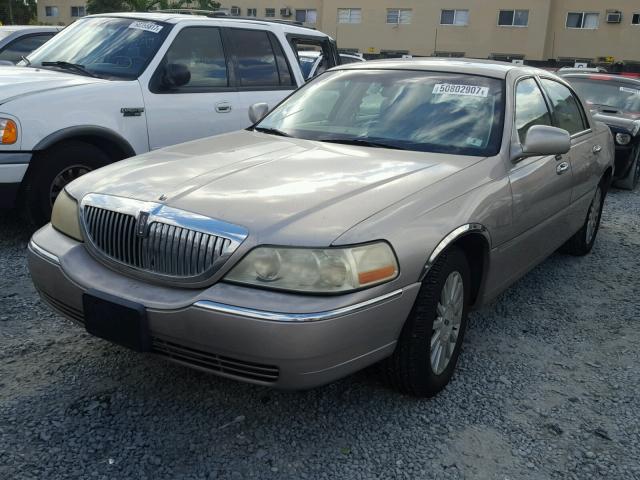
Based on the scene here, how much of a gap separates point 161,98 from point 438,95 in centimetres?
259

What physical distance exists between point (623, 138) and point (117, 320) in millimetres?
7677

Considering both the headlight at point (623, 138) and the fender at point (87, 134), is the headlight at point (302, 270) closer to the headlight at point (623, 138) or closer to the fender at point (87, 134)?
the fender at point (87, 134)

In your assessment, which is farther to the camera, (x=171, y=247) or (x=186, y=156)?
(x=186, y=156)

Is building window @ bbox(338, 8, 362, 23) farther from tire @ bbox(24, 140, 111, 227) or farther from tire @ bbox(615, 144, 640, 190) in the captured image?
tire @ bbox(24, 140, 111, 227)

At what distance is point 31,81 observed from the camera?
4.96 metres

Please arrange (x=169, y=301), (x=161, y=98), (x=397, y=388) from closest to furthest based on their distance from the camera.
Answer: (x=169, y=301) < (x=397, y=388) < (x=161, y=98)

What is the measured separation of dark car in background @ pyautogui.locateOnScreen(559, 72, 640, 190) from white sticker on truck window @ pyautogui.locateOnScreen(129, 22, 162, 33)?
5980 mm

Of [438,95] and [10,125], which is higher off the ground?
[438,95]

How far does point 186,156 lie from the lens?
3.51m

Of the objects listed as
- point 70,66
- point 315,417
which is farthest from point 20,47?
point 315,417

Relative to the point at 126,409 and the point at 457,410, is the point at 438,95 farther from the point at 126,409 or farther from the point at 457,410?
the point at 126,409

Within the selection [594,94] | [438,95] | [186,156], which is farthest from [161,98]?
[594,94]

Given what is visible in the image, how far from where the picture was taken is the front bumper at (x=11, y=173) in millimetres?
4586

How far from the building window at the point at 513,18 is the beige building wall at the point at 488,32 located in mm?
210
